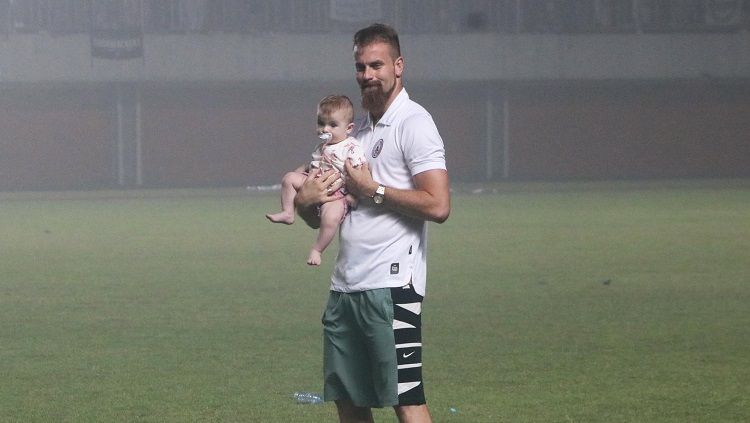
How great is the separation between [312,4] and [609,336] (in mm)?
35037

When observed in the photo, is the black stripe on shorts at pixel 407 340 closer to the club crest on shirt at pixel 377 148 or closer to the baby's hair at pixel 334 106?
the club crest on shirt at pixel 377 148

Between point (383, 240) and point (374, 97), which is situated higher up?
point (374, 97)

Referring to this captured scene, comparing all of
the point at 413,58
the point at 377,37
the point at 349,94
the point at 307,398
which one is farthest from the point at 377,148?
the point at 349,94

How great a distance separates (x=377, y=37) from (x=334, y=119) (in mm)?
356

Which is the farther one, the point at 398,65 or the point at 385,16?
the point at 385,16

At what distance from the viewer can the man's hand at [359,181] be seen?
4.93 m

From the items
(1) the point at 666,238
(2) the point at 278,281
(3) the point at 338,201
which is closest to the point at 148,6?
(1) the point at 666,238

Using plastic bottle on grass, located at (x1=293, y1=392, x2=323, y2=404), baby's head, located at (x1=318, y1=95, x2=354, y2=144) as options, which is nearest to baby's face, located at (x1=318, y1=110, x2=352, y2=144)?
baby's head, located at (x1=318, y1=95, x2=354, y2=144)

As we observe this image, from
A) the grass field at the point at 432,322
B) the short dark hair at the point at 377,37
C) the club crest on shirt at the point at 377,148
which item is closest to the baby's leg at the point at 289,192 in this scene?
the club crest on shirt at the point at 377,148

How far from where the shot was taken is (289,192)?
548cm

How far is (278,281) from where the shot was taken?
14.4 metres

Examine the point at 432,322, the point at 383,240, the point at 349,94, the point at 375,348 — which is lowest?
the point at 432,322

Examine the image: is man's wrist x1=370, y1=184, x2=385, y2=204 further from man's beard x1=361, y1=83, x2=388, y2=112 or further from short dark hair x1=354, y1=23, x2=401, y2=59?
short dark hair x1=354, y1=23, x2=401, y2=59

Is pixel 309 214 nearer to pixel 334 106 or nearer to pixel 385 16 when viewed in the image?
pixel 334 106
